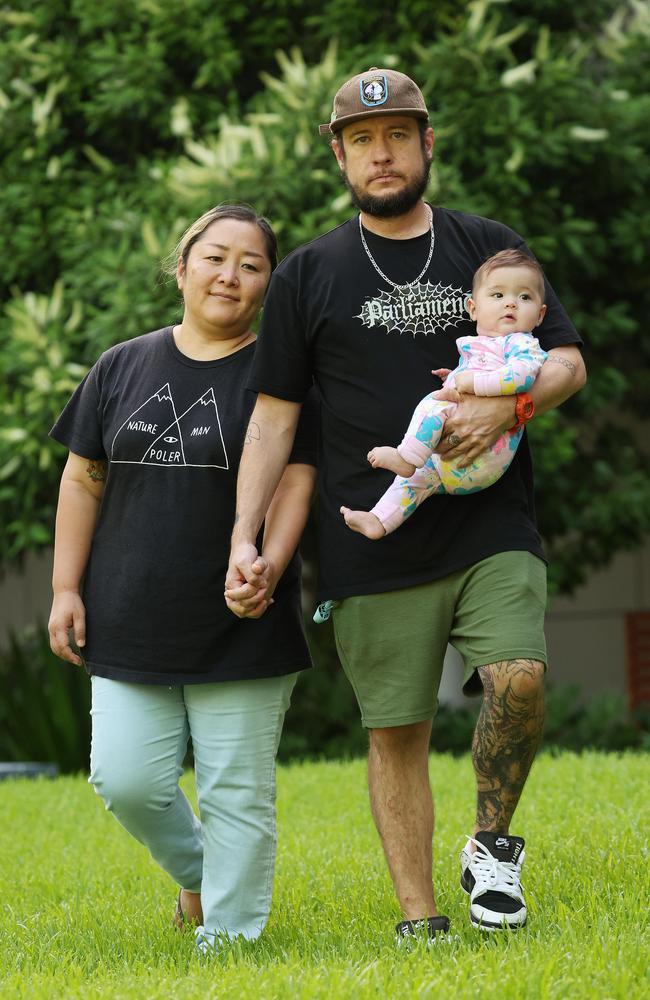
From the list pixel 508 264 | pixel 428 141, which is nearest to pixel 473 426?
pixel 508 264

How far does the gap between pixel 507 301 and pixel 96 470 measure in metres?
1.38

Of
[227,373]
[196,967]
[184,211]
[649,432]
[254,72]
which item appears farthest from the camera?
[649,432]

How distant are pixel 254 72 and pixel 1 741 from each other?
5.16 meters

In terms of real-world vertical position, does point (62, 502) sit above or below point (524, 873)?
above

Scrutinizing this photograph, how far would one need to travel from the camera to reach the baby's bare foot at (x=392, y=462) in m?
3.71

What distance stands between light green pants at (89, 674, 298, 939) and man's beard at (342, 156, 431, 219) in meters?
1.36

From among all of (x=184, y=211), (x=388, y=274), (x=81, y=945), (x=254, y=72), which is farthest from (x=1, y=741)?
(x=388, y=274)

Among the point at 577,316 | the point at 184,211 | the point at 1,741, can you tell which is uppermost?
the point at 184,211

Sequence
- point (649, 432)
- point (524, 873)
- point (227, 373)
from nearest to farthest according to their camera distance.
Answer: point (227, 373)
point (524, 873)
point (649, 432)

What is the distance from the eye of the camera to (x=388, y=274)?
3.92m

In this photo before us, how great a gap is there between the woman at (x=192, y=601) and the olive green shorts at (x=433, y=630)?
9.6 inches

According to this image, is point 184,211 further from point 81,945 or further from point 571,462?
point 81,945

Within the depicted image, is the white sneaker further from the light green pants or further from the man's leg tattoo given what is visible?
the light green pants

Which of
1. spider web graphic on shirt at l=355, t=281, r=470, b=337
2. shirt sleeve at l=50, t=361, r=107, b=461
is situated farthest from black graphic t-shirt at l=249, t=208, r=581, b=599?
shirt sleeve at l=50, t=361, r=107, b=461
